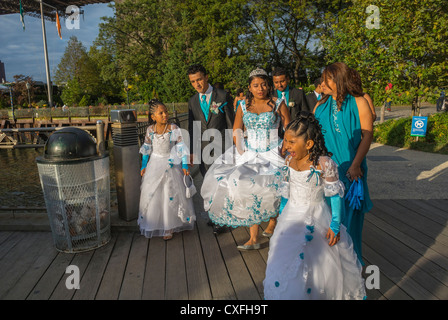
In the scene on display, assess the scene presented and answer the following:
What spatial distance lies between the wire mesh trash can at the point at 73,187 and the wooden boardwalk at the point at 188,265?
0.69 feet

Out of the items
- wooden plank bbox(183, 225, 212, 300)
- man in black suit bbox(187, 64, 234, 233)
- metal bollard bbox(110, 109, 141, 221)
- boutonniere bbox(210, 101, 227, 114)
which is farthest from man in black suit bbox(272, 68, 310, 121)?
wooden plank bbox(183, 225, 212, 300)

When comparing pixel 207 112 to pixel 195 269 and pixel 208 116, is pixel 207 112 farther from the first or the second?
pixel 195 269

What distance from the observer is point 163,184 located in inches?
164

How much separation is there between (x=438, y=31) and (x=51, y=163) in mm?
12307

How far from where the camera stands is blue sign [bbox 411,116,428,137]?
35.1ft

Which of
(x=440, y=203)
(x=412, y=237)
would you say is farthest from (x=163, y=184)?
(x=440, y=203)

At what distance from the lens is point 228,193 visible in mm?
3627

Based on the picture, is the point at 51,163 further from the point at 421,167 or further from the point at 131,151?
the point at 421,167

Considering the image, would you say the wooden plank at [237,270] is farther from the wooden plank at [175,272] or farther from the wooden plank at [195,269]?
the wooden plank at [175,272]

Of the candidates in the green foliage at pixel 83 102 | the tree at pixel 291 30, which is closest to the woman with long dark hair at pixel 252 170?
the tree at pixel 291 30

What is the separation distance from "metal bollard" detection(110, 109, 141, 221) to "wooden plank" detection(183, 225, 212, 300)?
0.91 m

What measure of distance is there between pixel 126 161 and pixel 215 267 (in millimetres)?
1941

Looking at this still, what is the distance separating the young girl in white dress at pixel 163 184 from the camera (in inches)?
161

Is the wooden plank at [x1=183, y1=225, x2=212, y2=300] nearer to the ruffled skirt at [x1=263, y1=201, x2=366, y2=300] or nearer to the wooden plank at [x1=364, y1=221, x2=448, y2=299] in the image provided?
the ruffled skirt at [x1=263, y1=201, x2=366, y2=300]
